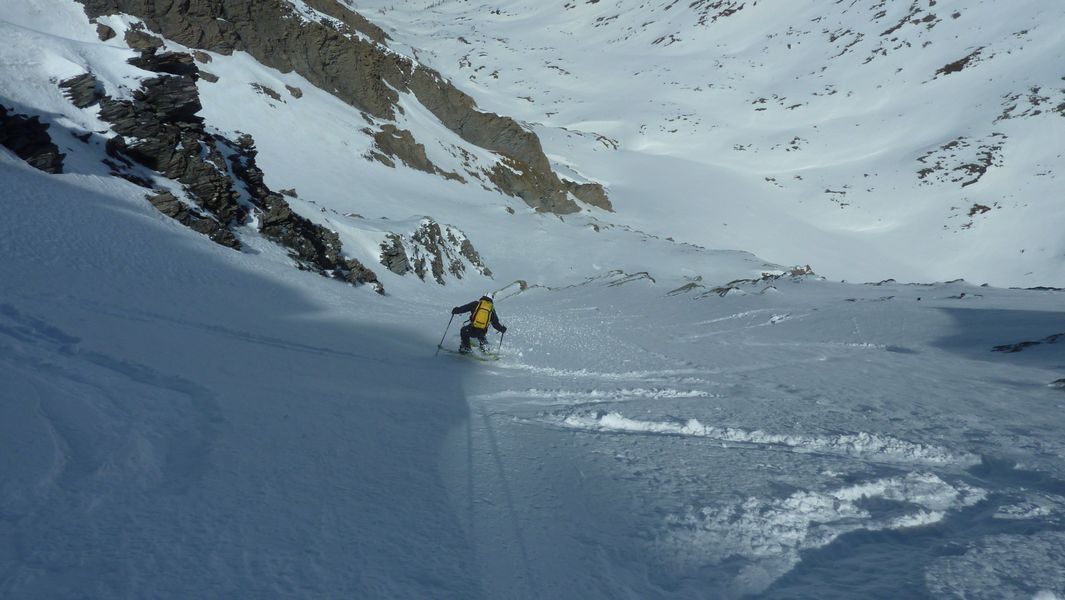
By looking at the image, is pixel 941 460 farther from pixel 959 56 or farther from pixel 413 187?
pixel 959 56

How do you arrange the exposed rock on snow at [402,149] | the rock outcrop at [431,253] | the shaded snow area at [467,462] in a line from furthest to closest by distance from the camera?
1. the exposed rock on snow at [402,149]
2. the rock outcrop at [431,253]
3. the shaded snow area at [467,462]

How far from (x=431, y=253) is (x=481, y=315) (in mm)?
15925

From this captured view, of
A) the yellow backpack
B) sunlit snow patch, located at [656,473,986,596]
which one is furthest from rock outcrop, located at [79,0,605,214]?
sunlit snow patch, located at [656,473,986,596]

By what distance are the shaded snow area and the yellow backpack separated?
71cm

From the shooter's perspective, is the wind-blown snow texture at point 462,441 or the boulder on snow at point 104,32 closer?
the wind-blown snow texture at point 462,441

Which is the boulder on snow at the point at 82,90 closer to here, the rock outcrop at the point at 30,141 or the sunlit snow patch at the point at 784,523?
the rock outcrop at the point at 30,141

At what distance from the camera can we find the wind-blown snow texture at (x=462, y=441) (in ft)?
11.0

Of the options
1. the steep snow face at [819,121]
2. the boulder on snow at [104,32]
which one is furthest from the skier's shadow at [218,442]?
the steep snow face at [819,121]

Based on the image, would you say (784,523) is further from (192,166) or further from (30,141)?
(192,166)

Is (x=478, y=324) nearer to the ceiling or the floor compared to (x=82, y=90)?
nearer to the floor

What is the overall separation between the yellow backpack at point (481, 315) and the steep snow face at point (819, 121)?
41.8 meters

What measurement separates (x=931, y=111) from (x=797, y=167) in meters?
18.8

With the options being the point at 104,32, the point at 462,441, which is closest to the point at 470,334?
the point at 462,441

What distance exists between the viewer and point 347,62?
145 ft
